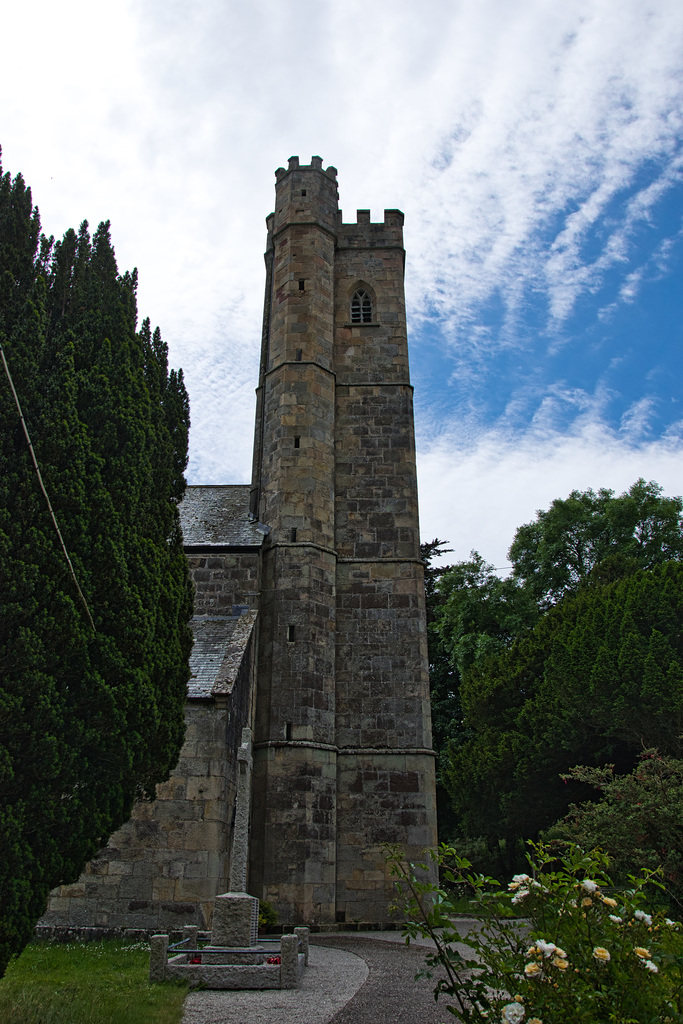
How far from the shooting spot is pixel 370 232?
65.8 feet

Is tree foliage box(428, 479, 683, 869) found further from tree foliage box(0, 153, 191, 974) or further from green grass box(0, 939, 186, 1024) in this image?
tree foliage box(0, 153, 191, 974)

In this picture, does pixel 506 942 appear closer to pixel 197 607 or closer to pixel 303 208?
pixel 197 607

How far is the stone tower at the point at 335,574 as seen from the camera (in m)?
13.8

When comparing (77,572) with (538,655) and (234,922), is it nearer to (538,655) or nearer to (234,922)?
(234,922)

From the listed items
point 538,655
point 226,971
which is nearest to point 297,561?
point 226,971

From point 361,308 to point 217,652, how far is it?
10.2 meters

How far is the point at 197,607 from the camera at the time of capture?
15523 mm

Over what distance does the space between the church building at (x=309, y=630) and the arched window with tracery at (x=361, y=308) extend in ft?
0.17

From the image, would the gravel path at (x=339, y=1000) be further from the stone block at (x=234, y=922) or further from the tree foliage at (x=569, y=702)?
the tree foliage at (x=569, y=702)

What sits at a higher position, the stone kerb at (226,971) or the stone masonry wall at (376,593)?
the stone masonry wall at (376,593)

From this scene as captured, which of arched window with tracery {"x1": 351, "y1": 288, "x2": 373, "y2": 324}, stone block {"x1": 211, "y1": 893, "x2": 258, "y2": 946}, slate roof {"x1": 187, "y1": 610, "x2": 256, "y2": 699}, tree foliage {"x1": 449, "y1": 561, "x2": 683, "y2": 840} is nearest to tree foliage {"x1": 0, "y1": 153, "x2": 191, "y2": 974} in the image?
stone block {"x1": 211, "y1": 893, "x2": 258, "y2": 946}

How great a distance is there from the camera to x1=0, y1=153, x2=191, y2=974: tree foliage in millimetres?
5648

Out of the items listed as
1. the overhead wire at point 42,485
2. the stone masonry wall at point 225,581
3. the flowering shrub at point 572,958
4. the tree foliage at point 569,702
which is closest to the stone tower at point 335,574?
the stone masonry wall at point 225,581

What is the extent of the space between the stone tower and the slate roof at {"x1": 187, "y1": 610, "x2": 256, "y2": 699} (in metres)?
1.05
